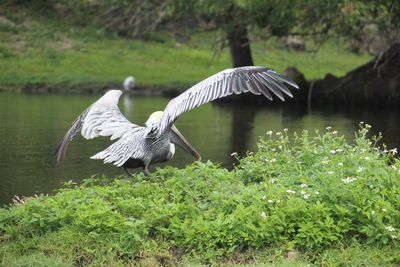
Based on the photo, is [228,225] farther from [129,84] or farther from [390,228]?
[129,84]

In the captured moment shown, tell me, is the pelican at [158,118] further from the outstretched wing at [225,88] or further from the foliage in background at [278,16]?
the foliage in background at [278,16]

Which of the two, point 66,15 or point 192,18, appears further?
point 66,15

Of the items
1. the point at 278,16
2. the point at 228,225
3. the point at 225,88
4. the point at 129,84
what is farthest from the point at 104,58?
the point at 228,225

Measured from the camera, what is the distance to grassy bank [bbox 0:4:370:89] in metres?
29.3

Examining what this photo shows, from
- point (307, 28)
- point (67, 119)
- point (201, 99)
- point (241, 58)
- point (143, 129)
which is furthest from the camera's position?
point (241, 58)

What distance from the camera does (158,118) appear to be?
9195 mm

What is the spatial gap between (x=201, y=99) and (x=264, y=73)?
0.74 metres

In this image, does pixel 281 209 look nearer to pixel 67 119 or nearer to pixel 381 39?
pixel 67 119

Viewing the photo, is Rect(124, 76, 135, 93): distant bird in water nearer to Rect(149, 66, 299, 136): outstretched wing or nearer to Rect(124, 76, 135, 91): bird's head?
Rect(124, 76, 135, 91): bird's head

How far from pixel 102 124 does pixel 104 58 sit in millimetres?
22623

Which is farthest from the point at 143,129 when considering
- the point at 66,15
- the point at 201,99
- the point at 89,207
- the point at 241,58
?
the point at 66,15

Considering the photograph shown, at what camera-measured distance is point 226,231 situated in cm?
692

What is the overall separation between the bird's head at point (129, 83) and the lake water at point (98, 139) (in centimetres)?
202

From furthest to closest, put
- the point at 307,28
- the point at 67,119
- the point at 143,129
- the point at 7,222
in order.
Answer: the point at 307,28, the point at 67,119, the point at 143,129, the point at 7,222
